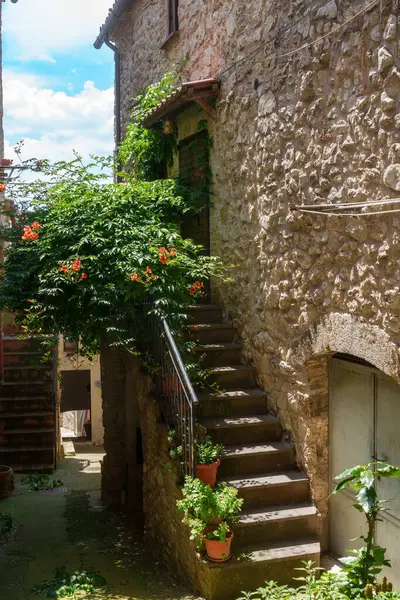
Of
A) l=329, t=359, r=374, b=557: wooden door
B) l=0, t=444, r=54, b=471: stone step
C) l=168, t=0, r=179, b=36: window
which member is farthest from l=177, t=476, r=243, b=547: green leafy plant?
l=0, t=444, r=54, b=471: stone step

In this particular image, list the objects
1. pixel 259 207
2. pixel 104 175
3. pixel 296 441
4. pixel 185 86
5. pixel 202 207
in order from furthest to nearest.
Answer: pixel 104 175 < pixel 202 207 < pixel 185 86 < pixel 259 207 < pixel 296 441

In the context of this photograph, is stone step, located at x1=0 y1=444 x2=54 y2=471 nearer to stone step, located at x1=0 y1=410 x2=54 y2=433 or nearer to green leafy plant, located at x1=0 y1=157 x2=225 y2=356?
stone step, located at x1=0 y1=410 x2=54 y2=433

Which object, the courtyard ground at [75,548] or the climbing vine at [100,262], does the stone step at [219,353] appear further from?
the courtyard ground at [75,548]

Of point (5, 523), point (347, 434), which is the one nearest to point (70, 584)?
point (347, 434)

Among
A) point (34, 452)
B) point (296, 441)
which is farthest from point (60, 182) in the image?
point (34, 452)

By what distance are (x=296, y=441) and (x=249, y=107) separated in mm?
3219

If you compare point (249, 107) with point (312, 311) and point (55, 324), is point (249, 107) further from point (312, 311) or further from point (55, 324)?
point (55, 324)

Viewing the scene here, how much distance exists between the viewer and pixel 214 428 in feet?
18.8

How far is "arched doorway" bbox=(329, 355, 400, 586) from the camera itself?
4547 mm

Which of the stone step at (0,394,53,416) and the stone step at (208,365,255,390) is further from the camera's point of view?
the stone step at (0,394,53,416)

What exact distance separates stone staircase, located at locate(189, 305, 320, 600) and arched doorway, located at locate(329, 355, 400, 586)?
0.25 metres

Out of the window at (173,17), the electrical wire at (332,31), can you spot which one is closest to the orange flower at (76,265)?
the electrical wire at (332,31)

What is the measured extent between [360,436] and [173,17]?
20.8 ft

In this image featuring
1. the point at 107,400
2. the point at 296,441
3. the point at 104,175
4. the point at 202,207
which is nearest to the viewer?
the point at 296,441
